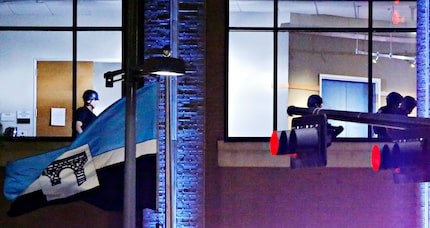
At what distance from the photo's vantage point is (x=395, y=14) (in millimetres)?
14781

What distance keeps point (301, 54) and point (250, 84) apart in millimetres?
1064

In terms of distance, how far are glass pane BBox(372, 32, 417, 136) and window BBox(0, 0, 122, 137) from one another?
4.68 metres

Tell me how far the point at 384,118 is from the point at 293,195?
7.50m

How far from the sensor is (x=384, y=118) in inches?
280

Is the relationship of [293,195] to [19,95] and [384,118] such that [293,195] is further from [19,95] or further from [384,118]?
[384,118]

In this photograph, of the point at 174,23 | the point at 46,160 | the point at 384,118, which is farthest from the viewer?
the point at 174,23

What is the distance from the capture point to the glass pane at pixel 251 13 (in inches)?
573

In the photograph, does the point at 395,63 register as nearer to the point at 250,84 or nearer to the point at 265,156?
the point at 250,84

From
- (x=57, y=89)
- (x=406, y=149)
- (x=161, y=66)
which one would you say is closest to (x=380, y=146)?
(x=406, y=149)

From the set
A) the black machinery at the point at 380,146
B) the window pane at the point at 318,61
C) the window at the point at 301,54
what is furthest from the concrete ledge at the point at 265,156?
the black machinery at the point at 380,146

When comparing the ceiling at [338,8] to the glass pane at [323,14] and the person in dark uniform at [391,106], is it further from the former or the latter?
the person in dark uniform at [391,106]

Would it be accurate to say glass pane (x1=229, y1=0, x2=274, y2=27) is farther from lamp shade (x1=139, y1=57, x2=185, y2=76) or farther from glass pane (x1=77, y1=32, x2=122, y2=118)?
lamp shade (x1=139, y1=57, x2=185, y2=76)

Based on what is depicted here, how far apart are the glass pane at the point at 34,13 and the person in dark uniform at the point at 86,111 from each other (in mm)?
1380

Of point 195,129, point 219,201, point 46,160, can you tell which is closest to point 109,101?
point 195,129
